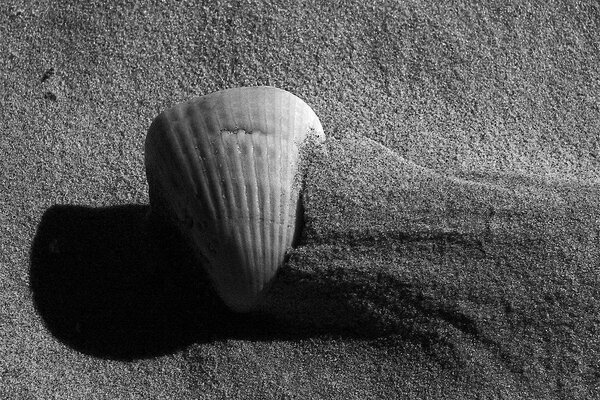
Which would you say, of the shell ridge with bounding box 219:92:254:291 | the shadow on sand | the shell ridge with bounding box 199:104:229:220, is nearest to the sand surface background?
the shadow on sand

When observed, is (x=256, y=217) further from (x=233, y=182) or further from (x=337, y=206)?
(x=337, y=206)

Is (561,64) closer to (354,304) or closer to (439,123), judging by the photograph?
(439,123)

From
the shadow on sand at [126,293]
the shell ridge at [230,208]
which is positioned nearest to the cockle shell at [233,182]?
the shell ridge at [230,208]

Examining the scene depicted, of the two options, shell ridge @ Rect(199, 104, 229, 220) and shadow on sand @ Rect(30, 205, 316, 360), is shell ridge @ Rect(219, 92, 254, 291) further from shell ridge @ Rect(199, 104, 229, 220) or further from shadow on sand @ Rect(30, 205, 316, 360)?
shadow on sand @ Rect(30, 205, 316, 360)

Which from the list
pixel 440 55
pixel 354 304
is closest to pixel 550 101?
pixel 440 55

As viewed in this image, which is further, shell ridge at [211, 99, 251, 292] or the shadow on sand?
the shadow on sand

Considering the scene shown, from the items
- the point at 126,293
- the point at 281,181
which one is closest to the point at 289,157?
the point at 281,181

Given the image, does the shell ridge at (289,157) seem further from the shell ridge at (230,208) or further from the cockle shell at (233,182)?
the shell ridge at (230,208)

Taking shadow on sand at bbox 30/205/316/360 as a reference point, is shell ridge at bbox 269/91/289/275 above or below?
above
